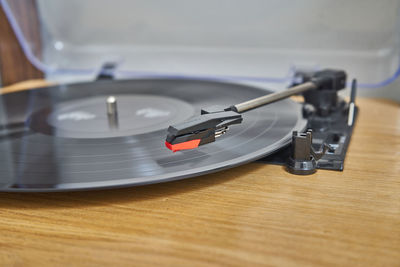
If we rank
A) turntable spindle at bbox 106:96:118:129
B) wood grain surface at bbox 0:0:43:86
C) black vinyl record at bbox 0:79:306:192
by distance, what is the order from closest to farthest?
black vinyl record at bbox 0:79:306:192
turntable spindle at bbox 106:96:118:129
wood grain surface at bbox 0:0:43:86

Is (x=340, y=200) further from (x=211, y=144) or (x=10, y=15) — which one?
(x=10, y=15)

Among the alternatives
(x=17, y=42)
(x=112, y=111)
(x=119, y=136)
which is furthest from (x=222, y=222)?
(x=17, y=42)

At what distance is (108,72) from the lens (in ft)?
4.25

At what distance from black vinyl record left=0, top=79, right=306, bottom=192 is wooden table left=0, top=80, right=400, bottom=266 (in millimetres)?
36

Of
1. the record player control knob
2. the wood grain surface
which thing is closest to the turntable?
the record player control knob

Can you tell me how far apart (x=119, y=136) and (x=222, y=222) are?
27 centimetres

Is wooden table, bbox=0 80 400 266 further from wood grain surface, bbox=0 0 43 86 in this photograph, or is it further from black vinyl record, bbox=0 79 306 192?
wood grain surface, bbox=0 0 43 86

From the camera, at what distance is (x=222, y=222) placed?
1.54 ft

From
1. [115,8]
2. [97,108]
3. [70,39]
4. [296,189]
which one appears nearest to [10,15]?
[70,39]

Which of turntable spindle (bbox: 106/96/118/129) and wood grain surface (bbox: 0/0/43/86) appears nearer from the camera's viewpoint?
turntable spindle (bbox: 106/96/118/129)

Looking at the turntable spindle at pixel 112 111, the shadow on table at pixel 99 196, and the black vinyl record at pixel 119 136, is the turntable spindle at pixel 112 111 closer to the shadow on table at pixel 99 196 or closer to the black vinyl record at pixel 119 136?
the black vinyl record at pixel 119 136

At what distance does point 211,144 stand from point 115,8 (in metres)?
0.84

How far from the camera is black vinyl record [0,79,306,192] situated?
52 cm

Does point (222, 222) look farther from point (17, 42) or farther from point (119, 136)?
point (17, 42)
